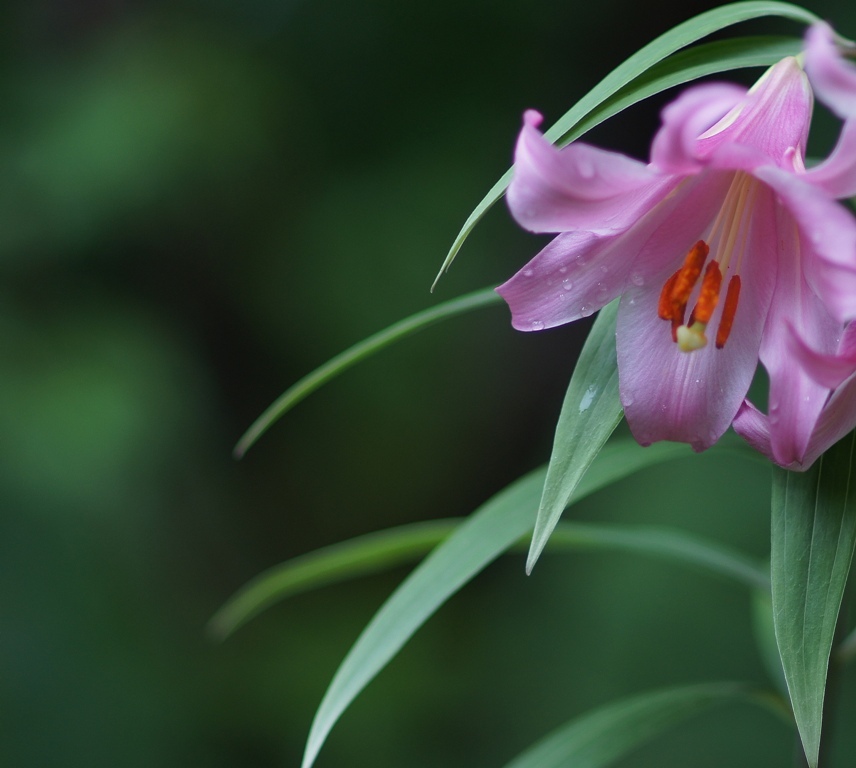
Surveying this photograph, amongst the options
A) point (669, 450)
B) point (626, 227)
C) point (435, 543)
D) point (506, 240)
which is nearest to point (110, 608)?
point (506, 240)

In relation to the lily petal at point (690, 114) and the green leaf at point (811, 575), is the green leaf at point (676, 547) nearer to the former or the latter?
the green leaf at point (811, 575)

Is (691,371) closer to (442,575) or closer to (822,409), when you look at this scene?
(822,409)

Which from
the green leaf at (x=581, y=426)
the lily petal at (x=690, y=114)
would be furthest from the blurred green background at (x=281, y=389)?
the lily petal at (x=690, y=114)

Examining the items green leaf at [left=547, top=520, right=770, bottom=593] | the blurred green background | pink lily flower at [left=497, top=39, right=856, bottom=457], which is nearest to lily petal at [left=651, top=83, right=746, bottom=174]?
pink lily flower at [left=497, top=39, right=856, bottom=457]

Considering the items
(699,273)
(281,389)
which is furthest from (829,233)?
(281,389)

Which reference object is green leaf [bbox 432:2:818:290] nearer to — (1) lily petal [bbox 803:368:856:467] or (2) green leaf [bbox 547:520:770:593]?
(1) lily petal [bbox 803:368:856:467]

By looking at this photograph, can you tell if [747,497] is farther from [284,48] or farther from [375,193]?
[284,48]
